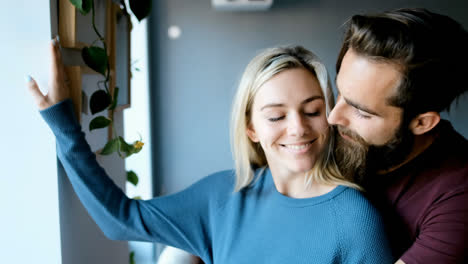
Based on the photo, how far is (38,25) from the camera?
0.83m

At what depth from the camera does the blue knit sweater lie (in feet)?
2.95

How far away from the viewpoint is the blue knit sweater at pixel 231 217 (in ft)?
2.95

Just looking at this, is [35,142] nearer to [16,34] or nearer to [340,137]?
[16,34]

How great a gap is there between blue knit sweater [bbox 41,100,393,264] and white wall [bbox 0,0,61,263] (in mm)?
57

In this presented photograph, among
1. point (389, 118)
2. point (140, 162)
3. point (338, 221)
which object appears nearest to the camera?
point (338, 221)

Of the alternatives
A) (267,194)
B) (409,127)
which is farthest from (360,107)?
(267,194)

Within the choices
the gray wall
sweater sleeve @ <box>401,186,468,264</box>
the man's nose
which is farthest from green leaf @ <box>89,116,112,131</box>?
the gray wall

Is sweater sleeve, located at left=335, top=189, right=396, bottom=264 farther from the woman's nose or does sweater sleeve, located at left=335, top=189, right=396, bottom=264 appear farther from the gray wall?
the gray wall

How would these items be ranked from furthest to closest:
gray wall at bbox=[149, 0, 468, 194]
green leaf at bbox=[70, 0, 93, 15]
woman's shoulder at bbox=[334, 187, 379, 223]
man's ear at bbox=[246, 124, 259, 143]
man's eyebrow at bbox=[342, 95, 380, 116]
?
gray wall at bbox=[149, 0, 468, 194] < man's ear at bbox=[246, 124, 259, 143] < man's eyebrow at bbox=[342, 95, 380, 116] < woman's shoulder at bbox=[334, 187, 379, 223] < green leaf at bbox=[70, 0, 93, 15]

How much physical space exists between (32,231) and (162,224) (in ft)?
1.18

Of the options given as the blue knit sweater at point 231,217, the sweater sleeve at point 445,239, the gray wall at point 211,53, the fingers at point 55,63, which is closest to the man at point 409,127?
the sweater sleeve at point 445,239

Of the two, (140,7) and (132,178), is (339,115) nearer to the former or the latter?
(140,7)

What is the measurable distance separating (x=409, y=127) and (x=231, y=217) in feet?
1.97

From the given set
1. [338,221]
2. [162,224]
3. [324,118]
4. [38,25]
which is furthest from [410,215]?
[38,25]
